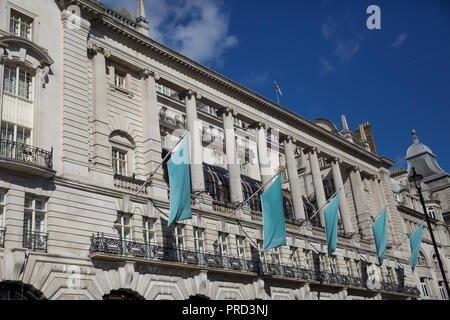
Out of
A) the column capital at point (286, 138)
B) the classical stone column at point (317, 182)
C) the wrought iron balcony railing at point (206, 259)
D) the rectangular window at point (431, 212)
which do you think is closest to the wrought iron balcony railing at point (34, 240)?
the wrought iron balcony railing at point (206, 259)

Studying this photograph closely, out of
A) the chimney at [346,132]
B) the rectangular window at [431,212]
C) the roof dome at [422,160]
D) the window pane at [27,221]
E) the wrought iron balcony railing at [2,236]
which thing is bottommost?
the wrought iron balcony railing at [2,236]

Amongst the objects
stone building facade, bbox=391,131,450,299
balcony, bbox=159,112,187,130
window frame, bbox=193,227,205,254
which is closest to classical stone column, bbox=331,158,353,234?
stone building facade, bbox=391,131,450,299

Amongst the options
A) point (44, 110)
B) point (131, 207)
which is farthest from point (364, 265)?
point (44, 110)

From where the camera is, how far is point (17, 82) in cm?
2619

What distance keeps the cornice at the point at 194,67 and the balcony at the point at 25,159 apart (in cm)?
1039

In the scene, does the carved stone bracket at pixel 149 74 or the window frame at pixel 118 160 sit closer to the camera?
the window frame at pixel 118 160

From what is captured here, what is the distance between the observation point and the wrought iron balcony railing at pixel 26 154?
78.5 feet

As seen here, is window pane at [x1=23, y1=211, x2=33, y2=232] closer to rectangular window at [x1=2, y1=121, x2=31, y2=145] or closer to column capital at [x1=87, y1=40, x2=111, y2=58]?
rectangular window at [x1=2, y1=121, x2=31, y2=145]

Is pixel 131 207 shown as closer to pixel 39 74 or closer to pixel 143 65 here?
pixel 39 74

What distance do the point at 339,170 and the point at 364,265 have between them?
9.74 meters

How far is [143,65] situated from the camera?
34594 mm

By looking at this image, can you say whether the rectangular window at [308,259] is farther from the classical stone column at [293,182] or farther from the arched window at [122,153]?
the arched window at [122,153]

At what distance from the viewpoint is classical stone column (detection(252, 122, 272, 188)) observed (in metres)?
40.8

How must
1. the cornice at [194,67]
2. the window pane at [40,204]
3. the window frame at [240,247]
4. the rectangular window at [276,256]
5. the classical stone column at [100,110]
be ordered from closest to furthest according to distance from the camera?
the window pane at [40,204] < the classical stone column at [100,110] < the cornice at [194,67] < the window frame at [240,247] < the rectangular window at [276,256]
